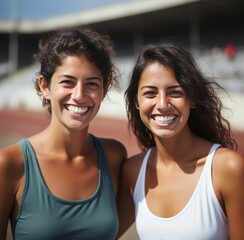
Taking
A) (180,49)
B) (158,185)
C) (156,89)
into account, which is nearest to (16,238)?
(158,185)

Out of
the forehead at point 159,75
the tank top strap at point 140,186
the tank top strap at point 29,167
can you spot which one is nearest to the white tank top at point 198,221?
the tank top strap at point 140,186

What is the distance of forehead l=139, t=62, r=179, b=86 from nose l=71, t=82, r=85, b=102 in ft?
1.28

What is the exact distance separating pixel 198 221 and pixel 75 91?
1.00 metres

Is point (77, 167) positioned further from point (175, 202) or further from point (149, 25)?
point (149, 25)

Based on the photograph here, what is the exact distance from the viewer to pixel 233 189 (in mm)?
1753

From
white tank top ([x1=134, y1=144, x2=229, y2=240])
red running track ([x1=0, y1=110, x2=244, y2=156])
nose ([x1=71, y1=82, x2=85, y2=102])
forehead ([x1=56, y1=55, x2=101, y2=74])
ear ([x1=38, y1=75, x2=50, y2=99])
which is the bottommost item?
white tank top ([x1=134, y1=144, x2=229, y2=240])

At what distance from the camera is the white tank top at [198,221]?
176 cm

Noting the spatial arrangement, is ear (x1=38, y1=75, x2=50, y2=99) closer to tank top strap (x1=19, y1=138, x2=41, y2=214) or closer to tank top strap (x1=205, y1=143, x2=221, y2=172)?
tank top strap (x1=19, y1=138, x2=41, y2=214)

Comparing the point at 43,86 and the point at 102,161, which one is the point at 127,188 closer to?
the point at 102,161

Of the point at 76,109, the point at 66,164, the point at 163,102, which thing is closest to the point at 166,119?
the point at 163,102

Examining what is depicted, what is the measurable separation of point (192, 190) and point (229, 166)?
0.83 feet

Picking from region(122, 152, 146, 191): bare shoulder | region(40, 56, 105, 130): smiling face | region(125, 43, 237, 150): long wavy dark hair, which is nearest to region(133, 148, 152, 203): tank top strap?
region(122, 152, 146, 191): bare shoulder

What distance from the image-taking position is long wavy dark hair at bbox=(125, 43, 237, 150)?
78.6 inches

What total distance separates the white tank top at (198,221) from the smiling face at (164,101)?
0.92 feet
